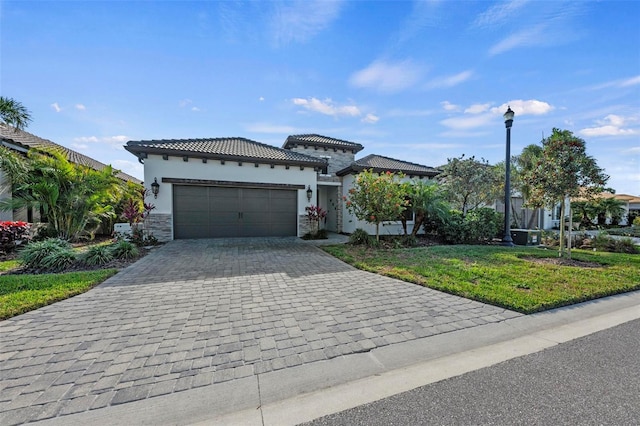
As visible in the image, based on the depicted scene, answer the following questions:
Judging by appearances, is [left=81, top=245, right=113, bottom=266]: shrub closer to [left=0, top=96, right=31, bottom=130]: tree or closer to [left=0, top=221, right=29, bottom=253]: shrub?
[left=0, top=221, right=29, bottom=253]: shrub

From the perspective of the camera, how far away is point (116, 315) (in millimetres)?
3643

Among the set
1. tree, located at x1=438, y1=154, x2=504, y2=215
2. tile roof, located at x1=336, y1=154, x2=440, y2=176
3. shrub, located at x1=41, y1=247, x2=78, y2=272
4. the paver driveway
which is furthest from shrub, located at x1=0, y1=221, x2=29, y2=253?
tree, located at x1=438, y1=154, x2=504, y2=215

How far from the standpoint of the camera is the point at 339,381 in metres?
2.37

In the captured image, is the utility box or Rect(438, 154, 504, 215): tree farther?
Rect(438, 154, 504, 215): tree

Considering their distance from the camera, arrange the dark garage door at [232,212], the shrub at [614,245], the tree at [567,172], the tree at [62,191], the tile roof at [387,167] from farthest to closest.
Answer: the tile roof at [387,167], the dark garage door at [232,212], the shrub at [614,245], the tree at [62,191], the tree at [567,172]

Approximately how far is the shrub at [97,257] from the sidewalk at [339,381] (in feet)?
19.9

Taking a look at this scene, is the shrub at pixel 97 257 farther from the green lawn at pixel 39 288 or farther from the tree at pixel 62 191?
the tree at pixel 62 191

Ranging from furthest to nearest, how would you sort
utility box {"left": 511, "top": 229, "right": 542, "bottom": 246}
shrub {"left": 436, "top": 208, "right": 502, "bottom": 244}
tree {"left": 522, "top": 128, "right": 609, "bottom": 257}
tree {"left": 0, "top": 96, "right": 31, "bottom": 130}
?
shrub {"left": 436, "top": 208, "right": 502, "bottom": 244} < utility box {"left": 511, "top": 229, "right": 542, "bottom": 246} < tree {"left": 0, "top": 96, "right": 31, "bottom": 130} < tree {"left": 522, "top": 128, "right": 609, "bottom": 257}

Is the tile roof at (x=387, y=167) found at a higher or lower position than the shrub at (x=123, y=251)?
higher

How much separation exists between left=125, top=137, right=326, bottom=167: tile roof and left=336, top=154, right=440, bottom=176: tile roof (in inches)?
83.2

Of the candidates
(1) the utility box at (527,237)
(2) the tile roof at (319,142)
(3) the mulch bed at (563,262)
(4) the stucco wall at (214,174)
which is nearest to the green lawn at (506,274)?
(3) the mulch bed at (563,262)

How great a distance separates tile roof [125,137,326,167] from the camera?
10.3 metres

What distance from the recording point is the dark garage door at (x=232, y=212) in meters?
11.2

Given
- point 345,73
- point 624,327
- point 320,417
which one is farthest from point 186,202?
point 624,327
